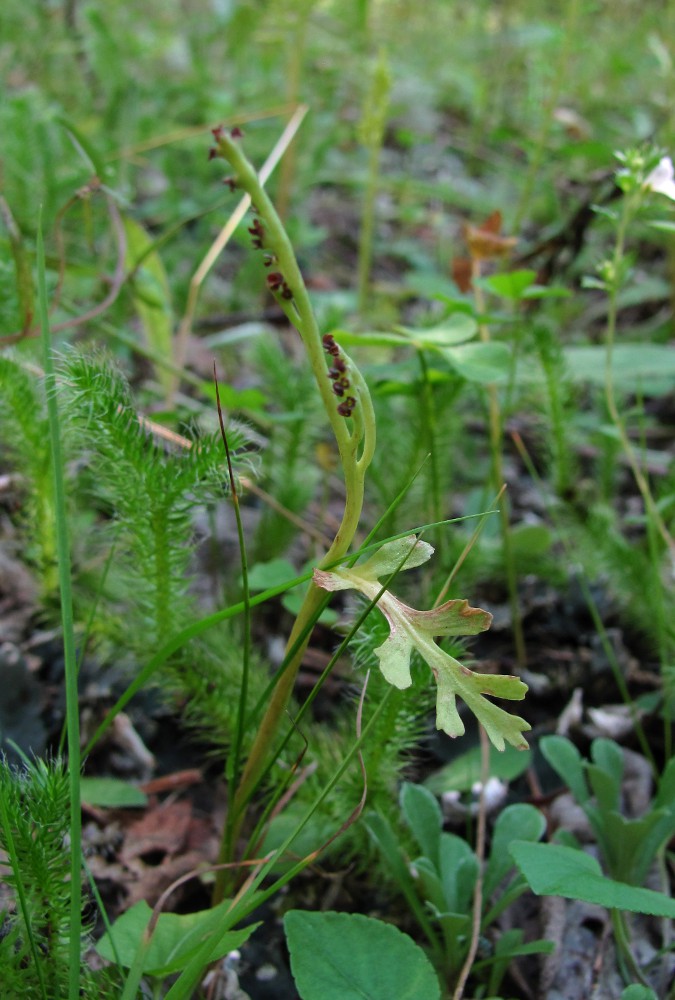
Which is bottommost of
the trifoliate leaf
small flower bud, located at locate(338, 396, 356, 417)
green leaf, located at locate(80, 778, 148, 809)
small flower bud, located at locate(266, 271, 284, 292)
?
green leaf, located at locate(80, 778, 148, 809)

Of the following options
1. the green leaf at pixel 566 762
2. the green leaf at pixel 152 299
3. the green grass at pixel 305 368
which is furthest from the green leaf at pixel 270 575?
the green leaf at pixel 152 299

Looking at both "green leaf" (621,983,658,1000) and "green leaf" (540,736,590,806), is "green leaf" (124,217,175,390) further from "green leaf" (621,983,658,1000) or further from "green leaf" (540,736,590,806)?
"green leaf" (621,983,658,1000)

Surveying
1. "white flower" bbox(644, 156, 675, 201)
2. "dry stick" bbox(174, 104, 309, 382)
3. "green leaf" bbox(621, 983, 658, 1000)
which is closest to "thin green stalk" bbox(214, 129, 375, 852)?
"green leaf" bbox(621, 983, 658, 1000)

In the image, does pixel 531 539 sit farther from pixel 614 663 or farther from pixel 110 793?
pixel 110 793

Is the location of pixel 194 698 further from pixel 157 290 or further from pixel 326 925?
pixel 157 290

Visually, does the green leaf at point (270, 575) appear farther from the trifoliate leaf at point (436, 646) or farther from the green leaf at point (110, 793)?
the trifoliate leaf at point (436, 646)

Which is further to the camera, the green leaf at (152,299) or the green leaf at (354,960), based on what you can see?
the green leaf at (152,299)
